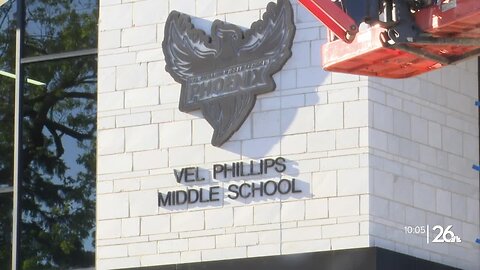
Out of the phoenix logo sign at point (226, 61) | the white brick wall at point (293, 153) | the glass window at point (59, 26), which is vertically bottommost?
the white brick wall at point (293, 153)

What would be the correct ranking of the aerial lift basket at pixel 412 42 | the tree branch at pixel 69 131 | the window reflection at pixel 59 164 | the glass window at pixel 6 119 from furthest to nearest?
the glass window at pixel 6 119 < the tree branch at pixel 69 131 < the window reflection at pixel 59 164 < the aerial lift basket at pixel 412 42

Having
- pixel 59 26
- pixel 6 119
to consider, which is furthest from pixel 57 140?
pixel 59 26

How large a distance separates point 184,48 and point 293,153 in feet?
6.43

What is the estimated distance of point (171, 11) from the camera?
1902 centimetres

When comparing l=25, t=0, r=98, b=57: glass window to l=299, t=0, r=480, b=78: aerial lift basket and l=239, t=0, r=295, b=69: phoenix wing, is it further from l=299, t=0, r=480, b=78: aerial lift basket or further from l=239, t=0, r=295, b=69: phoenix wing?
l=299, t=0, r=480, b=78: aerial lift basket

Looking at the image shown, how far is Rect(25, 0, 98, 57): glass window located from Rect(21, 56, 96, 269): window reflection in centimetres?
20

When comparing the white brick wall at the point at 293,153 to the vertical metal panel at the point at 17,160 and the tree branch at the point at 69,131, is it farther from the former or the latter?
the vertical metal panel at the point at 17,160

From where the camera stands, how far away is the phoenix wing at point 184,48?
61.5ft

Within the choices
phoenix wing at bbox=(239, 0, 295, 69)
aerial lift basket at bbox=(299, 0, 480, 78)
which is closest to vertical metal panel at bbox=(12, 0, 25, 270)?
phoenix wing at bbox=(239, 0, 295, 69)

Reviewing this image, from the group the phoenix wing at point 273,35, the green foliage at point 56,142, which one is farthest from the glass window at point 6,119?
the phoenix wing at point 273,35

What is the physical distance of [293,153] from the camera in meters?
17.9

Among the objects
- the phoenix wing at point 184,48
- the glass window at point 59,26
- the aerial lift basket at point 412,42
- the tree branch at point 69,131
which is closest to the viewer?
the aerial lift basket at point 412,42

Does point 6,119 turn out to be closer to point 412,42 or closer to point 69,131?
point 69,131

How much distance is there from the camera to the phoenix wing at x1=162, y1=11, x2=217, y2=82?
738 inches
